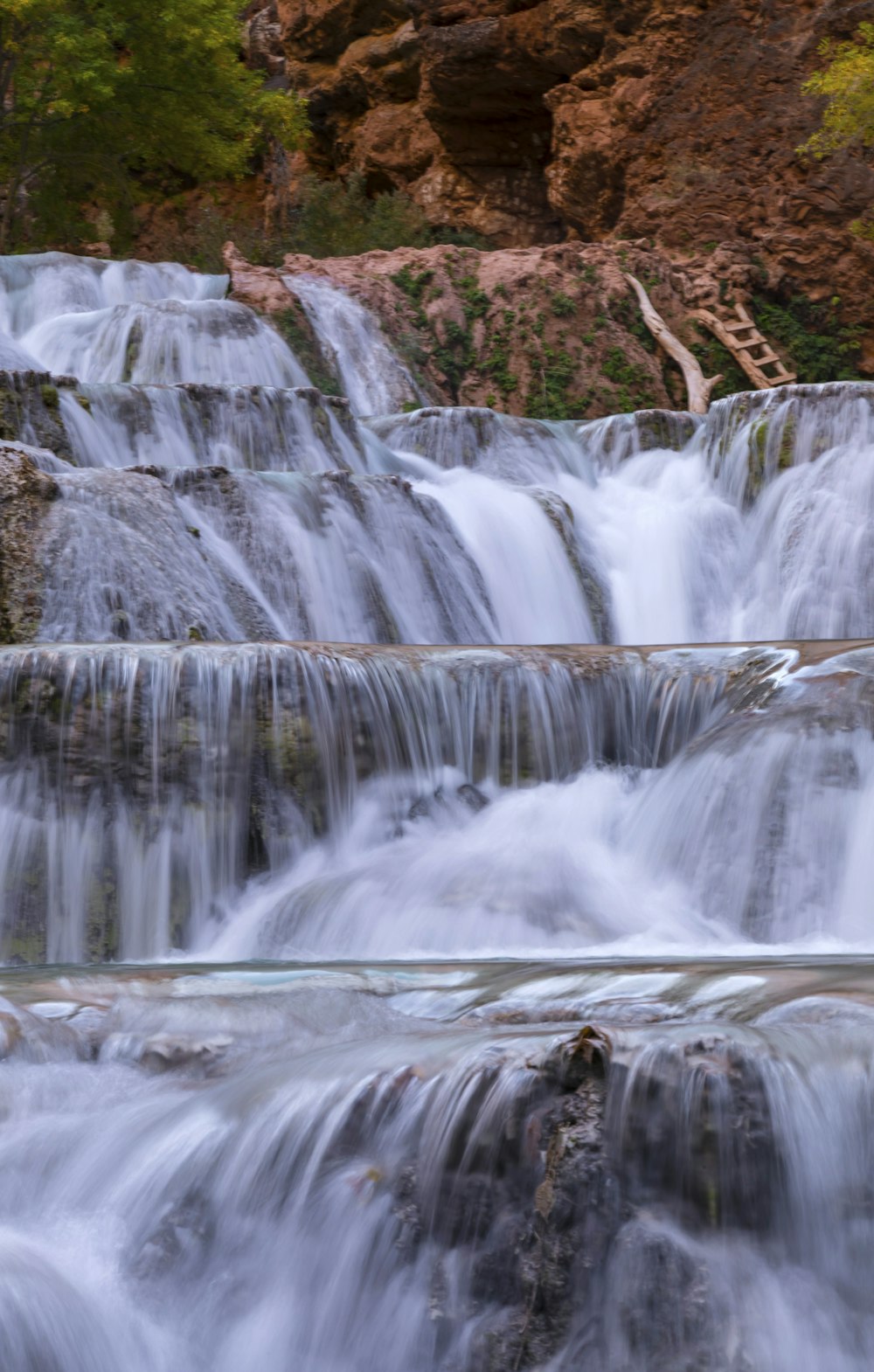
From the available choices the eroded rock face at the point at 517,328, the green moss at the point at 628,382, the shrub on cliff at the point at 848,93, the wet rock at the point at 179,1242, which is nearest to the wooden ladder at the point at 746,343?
the eroded rock face at the point at 517,328

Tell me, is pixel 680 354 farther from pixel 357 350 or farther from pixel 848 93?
pixel 357 350

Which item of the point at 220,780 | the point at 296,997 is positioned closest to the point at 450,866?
the point at 220,780

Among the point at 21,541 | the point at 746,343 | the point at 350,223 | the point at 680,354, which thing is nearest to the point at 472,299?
the point at 680,354

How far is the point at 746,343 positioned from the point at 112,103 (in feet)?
32.9

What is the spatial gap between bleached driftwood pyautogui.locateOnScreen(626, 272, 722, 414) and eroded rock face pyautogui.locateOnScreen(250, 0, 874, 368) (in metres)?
1.43

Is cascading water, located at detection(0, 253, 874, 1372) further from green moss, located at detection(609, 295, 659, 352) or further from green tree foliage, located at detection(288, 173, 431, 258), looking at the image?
green tree foliage, located at detection(288, 173, 431, 258)

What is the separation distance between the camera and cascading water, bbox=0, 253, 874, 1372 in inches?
115

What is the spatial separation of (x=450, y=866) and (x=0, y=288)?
434 inches

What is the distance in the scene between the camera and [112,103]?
2006 centimetres

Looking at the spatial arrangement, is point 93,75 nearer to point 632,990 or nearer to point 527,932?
point 527,932

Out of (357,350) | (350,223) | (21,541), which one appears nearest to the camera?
(21,541)

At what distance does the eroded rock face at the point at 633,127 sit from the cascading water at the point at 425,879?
6.65 meters

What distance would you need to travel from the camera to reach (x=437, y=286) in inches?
652

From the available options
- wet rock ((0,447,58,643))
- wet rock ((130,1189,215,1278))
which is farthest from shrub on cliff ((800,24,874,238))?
wet rock ((130,1189,215,1278))
